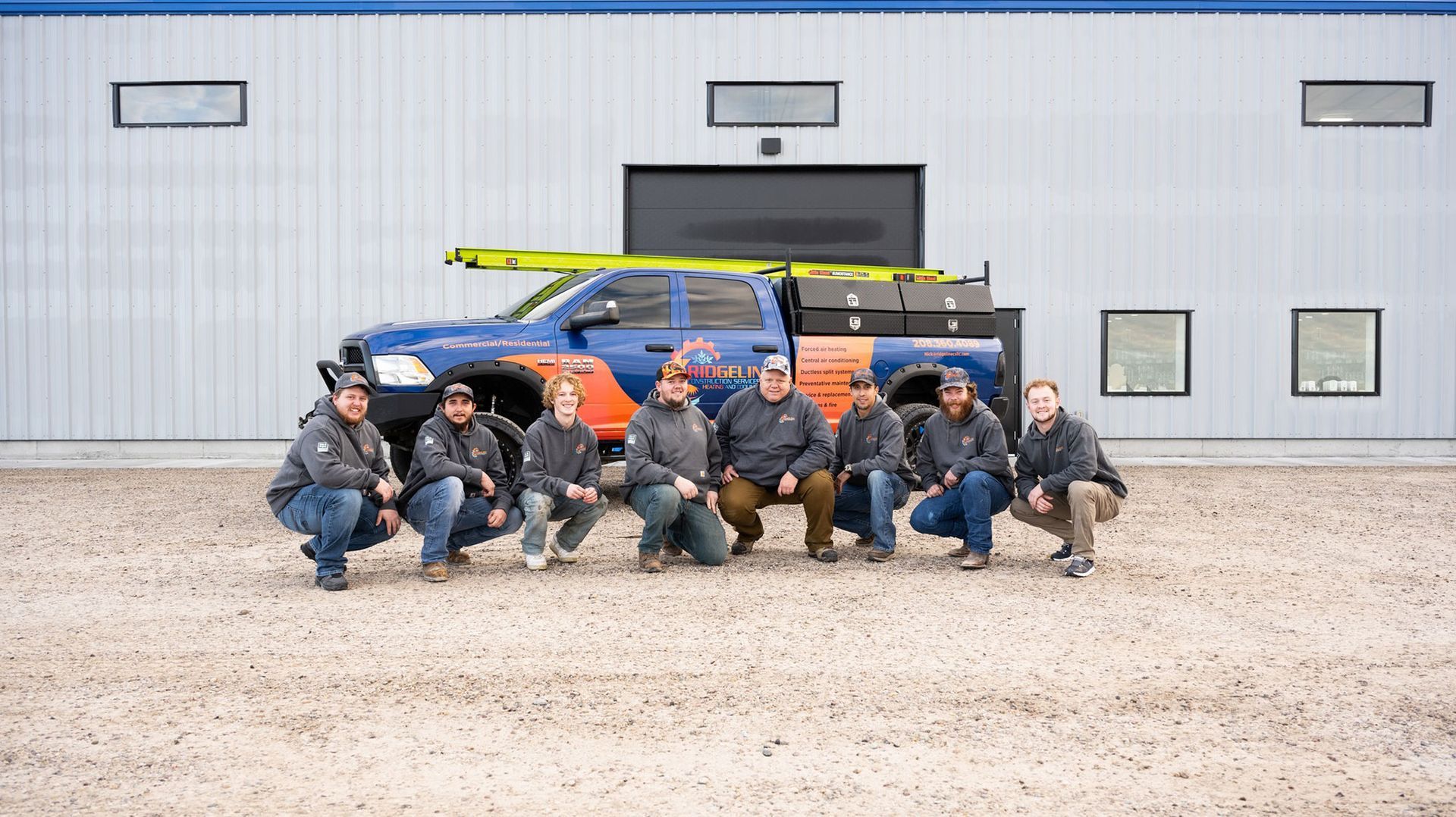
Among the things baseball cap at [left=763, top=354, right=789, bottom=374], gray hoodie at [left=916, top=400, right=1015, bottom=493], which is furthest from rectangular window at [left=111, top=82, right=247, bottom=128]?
gray hoodie at [left=916, top=400, right=1015, bottom=493]

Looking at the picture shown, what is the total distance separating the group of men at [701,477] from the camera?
6199 millimetres

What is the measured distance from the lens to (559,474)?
6727 mm

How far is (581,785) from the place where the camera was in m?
3.27

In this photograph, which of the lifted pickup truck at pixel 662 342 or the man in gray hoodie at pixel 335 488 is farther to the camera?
the lifted pickup truck at pixel 662 342

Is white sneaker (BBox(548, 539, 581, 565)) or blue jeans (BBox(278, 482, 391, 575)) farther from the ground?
blue jeans (BBox(278, 482, 391, 575))

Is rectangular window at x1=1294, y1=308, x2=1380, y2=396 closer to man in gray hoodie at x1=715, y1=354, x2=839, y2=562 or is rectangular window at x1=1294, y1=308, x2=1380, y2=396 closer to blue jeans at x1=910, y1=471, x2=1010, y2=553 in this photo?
blue jeans at x1=910, y1=471, x2=1010, y2=553

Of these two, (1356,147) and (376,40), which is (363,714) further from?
(1356,147)

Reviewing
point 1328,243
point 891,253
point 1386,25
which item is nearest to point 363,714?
point 891,253

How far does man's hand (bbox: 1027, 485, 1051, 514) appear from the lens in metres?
6.57

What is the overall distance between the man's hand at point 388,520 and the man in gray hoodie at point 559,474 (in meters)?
0.76

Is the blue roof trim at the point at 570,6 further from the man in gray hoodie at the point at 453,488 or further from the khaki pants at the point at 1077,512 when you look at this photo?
the khaki pants at the point at 1077,512

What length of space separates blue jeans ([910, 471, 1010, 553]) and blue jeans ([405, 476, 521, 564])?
2.61 metres

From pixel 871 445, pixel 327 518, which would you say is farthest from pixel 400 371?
pixel 871 445

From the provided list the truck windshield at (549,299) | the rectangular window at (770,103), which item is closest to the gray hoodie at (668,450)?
the truck windshield at (549,299)
